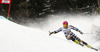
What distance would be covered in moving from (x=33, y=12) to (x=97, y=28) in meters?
11.2

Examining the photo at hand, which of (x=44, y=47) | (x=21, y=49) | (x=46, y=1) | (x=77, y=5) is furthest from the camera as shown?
(x=77, y=5)

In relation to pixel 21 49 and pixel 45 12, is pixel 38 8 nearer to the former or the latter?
pixel 45 12

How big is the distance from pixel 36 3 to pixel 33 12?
50.9 inches

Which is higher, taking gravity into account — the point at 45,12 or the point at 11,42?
the point at 11,42

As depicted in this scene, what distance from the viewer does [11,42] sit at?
3.80 meters

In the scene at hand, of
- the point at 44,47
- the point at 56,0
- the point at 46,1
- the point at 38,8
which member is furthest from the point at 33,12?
the point at 44,47

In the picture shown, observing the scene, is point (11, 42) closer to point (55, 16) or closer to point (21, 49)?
point (21, 49)

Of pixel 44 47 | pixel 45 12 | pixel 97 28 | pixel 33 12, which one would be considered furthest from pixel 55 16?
pixel 44 47

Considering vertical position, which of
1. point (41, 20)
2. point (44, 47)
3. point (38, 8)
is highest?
point (44, 47)

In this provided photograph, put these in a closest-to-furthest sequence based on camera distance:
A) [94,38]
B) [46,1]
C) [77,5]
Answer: [94,38] → [46,1] → [77,5]

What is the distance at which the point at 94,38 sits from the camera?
11.7 m

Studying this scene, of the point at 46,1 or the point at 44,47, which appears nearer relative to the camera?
the point at 44,47

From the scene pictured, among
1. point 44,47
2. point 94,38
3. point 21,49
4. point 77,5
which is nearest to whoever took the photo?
point 21,49

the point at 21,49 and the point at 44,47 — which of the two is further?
the point at 44,47
